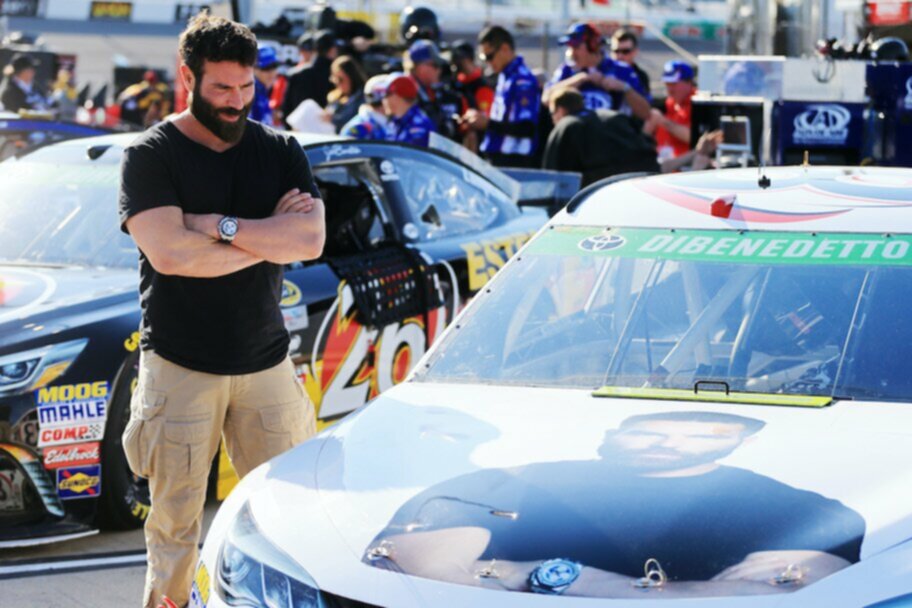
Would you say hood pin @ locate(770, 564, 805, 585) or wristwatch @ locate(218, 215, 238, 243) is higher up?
wristwatch @ locate(218, 215, 238, 243)

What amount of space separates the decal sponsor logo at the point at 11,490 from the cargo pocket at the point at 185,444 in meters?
1.31

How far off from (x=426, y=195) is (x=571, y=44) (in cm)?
468

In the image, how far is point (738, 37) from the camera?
17.9 metres

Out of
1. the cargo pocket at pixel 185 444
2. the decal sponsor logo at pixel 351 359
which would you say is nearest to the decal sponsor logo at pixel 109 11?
the decal sponsor logo at pixel 351 359

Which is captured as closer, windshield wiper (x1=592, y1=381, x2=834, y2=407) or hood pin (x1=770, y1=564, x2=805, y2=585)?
hood pin (x1=770, y1=564, x2=805, y2=585)

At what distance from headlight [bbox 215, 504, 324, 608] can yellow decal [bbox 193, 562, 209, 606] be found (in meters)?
0.06

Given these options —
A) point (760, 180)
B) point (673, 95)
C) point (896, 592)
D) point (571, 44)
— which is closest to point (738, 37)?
point (673, 95)

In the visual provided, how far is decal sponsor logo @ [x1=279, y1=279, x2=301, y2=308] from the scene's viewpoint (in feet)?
19.9

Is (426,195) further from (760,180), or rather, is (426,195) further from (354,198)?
(760,180)

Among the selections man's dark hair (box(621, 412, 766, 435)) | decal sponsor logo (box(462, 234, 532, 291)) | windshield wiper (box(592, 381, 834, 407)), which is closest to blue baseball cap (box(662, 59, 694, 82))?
decal sponsor logo (box(462, 234, 532, 291))

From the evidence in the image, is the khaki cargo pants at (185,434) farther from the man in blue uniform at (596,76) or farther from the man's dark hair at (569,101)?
the man in blue uniform at (596,76)

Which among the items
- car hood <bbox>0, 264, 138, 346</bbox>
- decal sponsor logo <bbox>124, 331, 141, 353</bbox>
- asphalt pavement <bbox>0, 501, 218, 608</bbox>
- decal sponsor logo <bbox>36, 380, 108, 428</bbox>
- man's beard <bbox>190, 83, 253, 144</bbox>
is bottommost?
asphalt pavement <bbox>0, 501, 218, 608</bbox>

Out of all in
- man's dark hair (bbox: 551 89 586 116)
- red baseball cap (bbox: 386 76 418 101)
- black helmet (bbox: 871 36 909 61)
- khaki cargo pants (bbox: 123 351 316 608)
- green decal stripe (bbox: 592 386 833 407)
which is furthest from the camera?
black helmet (bbox: 871 36 909 61)

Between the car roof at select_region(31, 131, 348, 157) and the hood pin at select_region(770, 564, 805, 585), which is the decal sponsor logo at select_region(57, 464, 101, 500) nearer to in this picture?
the car roof at select_region(31, 131, 348, 157)
